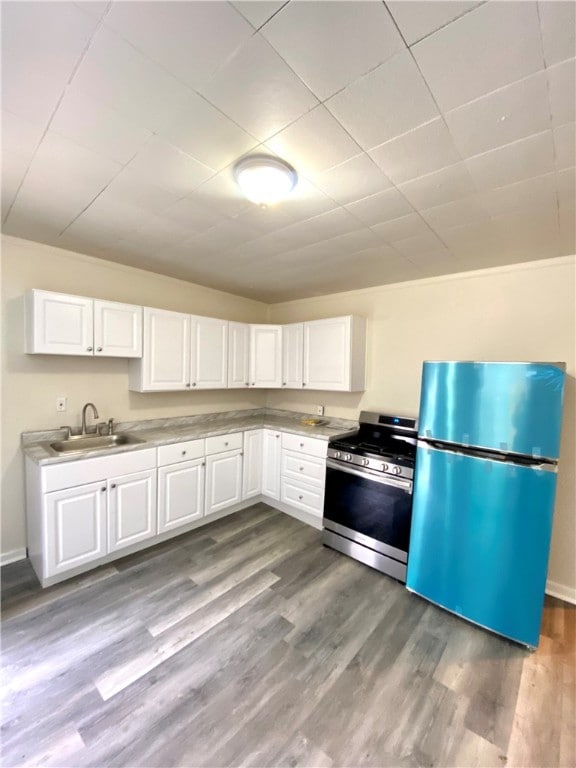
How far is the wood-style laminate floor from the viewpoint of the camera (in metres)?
1.33

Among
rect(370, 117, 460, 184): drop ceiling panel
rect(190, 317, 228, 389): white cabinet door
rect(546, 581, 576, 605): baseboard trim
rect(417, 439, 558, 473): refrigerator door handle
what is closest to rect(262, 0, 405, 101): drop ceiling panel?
rect(370, 117, 460, 184): drop ceiling panel

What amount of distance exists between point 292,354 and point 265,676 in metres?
2.82

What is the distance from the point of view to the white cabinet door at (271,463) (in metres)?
3.49

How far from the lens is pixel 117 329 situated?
8.87ft

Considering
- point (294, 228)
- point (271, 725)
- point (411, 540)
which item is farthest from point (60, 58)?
point (411, 540)

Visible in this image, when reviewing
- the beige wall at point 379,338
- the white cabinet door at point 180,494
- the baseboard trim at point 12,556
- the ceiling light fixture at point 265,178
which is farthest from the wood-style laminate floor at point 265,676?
the ceiling light fixture at point 265,178

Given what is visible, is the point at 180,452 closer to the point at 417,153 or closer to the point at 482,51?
the point at 417,153

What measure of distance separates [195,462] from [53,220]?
215cm

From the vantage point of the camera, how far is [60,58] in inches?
37.9

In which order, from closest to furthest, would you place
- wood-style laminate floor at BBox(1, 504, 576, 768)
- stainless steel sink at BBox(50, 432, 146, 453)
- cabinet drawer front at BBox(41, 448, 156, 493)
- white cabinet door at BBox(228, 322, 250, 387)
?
wood-style laminate floor at BBox(1, 504, 576, 768)
cabinet drawer front at BBox(41, 448, 156, 493)
stainless steel sink at BBox(50, 432, 146, 453)
white cabinet door at BBox(228, 322, 250, 387)

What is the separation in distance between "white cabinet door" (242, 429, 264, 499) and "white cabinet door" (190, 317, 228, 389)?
67 centimetres

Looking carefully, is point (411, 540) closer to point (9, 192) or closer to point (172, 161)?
point (172, 161)

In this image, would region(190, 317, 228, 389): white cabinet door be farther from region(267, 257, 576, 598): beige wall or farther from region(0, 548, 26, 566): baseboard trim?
region(0, 548, 26, 566): baseboard trim

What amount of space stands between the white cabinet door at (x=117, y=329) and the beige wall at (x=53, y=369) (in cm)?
31
